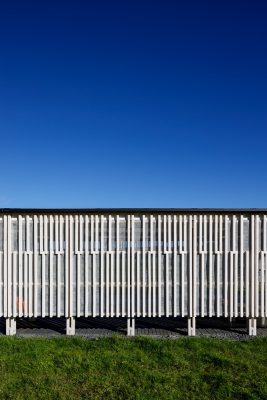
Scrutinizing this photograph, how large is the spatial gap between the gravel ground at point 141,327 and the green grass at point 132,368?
646mm

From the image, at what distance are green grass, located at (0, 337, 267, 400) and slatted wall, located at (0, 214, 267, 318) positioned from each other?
0.88 m

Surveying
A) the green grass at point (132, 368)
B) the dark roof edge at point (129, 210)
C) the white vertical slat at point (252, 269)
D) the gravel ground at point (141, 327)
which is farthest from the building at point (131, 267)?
the green grass at point (132, 368)

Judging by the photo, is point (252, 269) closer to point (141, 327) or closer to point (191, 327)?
point (191, 327)

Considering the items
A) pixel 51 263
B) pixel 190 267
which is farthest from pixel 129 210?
pixel 51 263

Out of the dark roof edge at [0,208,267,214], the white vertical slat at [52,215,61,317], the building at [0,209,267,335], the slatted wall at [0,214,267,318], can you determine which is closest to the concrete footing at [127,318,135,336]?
the building at [0,209,267,335]

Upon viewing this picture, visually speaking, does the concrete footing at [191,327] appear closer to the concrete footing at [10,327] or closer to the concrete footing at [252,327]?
the concrete footing at [252,327]

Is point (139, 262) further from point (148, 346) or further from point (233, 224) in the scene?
point (233, 224)

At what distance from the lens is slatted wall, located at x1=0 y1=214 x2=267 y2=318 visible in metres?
7.94

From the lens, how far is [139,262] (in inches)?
314

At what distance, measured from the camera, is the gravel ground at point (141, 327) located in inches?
312

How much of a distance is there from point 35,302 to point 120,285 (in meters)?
2.02

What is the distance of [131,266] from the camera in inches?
314

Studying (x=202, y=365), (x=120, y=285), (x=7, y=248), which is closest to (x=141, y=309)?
(x=120, y=285)

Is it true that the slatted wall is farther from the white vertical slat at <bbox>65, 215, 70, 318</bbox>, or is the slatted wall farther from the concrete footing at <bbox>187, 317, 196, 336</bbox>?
the concrete footing at <bbox>187, 317, 196, 336</bbox>
